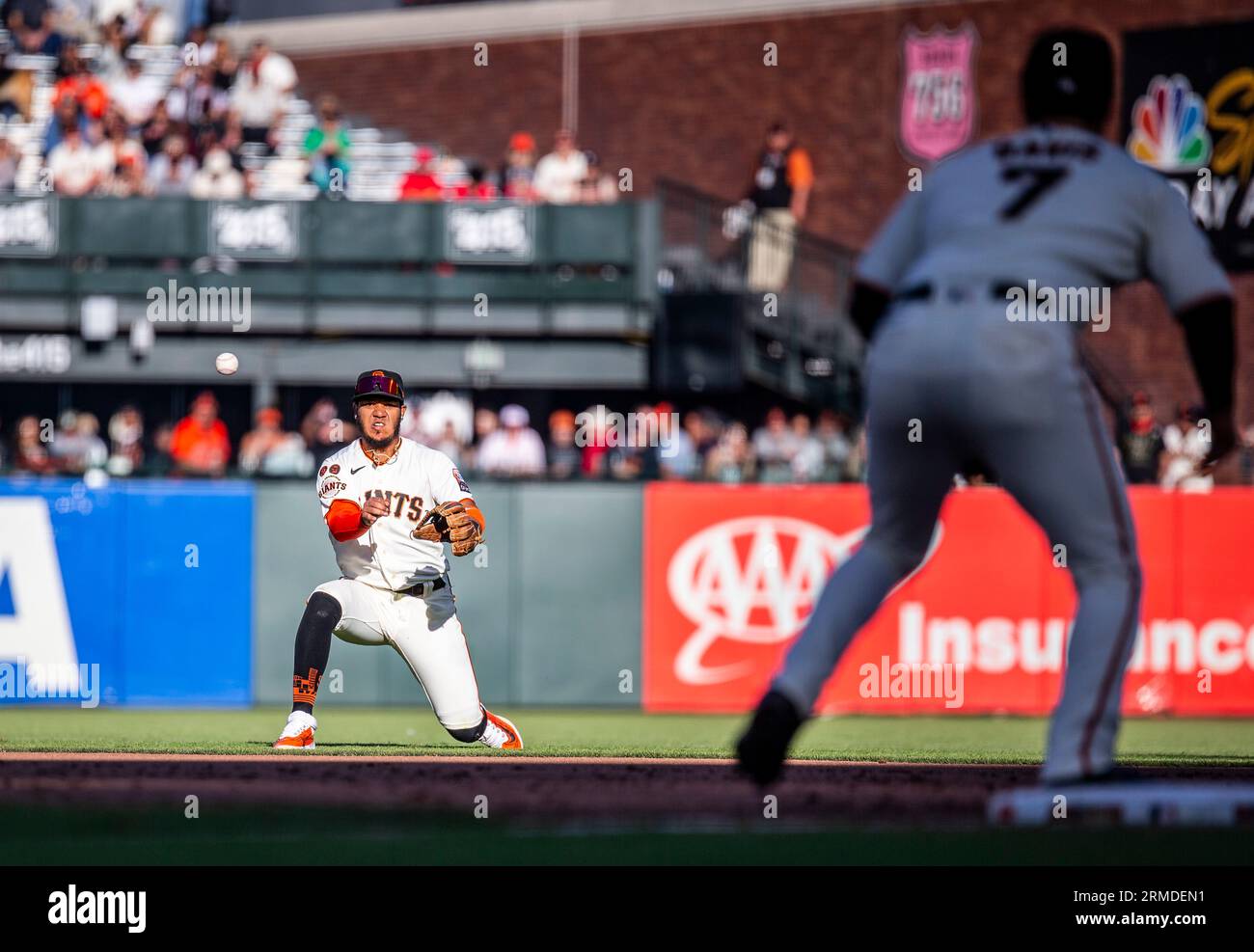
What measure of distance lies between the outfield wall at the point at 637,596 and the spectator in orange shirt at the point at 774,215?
239 inches

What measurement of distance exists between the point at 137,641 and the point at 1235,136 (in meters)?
14.2

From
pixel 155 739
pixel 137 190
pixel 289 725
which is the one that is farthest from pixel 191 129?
pixel 289 725

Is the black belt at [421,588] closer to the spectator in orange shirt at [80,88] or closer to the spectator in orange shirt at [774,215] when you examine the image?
the spectator in orange shirt at [774,215]

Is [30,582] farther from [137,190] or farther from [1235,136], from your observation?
[1235,136]

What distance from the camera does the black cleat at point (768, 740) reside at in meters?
4.39

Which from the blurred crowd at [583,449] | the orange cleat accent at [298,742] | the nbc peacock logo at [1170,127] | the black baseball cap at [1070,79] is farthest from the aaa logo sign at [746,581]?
the nbc peacock logo at [1170,127]

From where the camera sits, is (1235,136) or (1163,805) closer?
(1163,805)

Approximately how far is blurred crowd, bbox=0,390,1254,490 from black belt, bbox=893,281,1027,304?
954 centimetres

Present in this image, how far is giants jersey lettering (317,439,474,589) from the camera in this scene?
299 inches

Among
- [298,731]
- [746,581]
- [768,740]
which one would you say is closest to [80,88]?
[746,581]

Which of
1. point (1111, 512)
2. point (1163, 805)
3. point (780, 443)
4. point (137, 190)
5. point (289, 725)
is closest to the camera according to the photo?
point (1163, 805)

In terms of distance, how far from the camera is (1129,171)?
455 cm

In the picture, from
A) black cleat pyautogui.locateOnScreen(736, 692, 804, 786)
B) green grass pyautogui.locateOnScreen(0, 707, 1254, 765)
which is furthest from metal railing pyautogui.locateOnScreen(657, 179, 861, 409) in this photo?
black cleat pyautogui.locateOnScreen(736, 692, 804, 786)

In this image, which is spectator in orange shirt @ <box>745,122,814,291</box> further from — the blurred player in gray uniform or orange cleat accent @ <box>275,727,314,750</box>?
the blurred player in gray uniform
